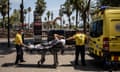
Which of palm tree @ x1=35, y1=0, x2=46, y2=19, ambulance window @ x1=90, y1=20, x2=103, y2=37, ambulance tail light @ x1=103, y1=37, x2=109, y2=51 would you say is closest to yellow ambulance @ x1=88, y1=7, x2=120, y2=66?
ambulance tail light @ x1=103, y1=37, x2=109, y2=51

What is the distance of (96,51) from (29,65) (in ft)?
10.9

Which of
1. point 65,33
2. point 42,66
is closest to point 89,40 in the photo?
point 42,66

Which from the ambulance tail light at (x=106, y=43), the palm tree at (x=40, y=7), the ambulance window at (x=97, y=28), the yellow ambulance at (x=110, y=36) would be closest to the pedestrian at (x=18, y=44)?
the ambulance window at (x=97, y=28)

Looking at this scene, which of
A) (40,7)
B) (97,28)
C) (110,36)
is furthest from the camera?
(40,7)

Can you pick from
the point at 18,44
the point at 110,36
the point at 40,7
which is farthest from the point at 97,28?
the point at 40,7

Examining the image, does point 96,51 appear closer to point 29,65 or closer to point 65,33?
A: point 29,65

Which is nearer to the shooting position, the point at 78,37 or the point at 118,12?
the point at 118,12

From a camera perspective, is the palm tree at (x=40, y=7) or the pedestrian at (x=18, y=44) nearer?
the pedestrian at (x=18, y=44)

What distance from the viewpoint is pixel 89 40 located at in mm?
21531

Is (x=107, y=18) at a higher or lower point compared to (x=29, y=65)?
higher

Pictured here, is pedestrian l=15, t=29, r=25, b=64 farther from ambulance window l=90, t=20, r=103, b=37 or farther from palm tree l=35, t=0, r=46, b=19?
palm tree l=35, t=0, r=46, b=19

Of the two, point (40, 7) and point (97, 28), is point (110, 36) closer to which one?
point (97, 28)

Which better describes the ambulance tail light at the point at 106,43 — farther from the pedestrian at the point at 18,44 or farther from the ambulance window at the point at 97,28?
the pedestrian at the point at 18,44

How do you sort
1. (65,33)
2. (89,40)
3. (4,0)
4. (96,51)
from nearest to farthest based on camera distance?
(96,51)
(89,40)
(65,33)
(4,0)
